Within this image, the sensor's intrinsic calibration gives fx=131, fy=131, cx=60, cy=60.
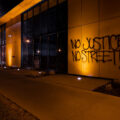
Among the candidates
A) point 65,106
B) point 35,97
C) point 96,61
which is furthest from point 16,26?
point 65,106

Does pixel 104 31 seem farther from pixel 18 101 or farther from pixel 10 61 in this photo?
pixel 10 61

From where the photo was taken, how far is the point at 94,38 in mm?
7668

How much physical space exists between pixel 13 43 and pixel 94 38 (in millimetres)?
11706

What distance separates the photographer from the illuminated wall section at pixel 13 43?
50.0ft

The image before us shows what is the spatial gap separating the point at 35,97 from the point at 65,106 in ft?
4.26

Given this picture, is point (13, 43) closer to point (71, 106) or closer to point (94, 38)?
point (94, 38)

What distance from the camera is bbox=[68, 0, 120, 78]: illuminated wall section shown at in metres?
6.87

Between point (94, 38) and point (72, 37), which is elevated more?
point (72, 37)

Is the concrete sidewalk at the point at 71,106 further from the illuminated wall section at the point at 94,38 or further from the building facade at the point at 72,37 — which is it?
the building facade at the point at 72,37

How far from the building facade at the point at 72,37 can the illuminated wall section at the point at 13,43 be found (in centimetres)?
12

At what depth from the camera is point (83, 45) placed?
8.22m

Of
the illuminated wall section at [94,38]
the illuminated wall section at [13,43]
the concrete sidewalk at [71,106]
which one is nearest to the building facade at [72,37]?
the illuminated wall section at [94,38]

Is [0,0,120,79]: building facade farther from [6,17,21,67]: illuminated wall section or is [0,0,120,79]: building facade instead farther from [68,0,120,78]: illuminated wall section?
[6,17,21,67]: illuminated wall section

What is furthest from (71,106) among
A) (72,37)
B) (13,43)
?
(13,43)
